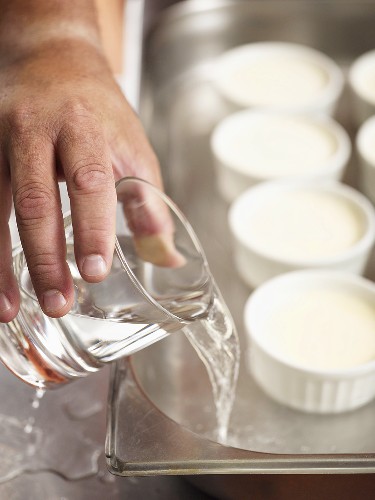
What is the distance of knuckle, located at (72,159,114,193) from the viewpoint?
681 millimetres

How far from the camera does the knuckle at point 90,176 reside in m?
0.68

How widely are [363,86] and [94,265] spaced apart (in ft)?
3.03

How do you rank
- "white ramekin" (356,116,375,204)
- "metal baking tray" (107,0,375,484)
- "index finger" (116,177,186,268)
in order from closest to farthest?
1. "metal baking tray" (107,0,375,484)
2. "index finger" (116,177,186,268)
3. "white ramekin" (356,116,375,204)

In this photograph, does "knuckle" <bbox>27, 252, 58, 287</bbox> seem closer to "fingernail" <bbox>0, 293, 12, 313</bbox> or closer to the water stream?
"fingernail" <bbox>0, 293, 12, 313</bbox>

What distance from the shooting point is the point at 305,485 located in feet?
2.46

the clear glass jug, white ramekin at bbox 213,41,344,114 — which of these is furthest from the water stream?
white ramekin at bbox 213,41,344,114

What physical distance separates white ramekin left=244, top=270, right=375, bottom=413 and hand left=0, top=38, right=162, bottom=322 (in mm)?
213

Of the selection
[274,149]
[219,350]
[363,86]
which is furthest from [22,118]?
[363,86]

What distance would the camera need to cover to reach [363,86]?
144cm

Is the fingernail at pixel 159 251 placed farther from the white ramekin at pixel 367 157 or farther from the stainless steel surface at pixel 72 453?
the white ramekin at pixel 367 157

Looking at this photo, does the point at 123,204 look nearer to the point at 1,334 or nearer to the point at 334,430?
Answer: the point at 1,334

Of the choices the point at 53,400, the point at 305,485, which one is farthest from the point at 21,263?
the point at 305,485

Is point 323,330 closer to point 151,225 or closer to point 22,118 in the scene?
point 151,225

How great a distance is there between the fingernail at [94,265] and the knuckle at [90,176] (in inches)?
2.5
